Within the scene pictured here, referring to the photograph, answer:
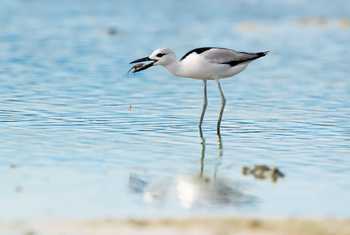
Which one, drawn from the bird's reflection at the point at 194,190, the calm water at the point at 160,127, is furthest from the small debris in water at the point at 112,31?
the bird's reflection at the point at 194,190

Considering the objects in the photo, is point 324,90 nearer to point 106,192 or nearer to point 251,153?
point 251,153

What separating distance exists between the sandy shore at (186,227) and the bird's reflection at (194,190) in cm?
90

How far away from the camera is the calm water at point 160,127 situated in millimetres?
11023

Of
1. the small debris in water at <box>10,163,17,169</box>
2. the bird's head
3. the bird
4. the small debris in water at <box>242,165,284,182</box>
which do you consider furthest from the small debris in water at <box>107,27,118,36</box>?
the small debris in water at <box>242,165,284,182</box>

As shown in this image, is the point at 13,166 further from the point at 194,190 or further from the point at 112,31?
the point at 112,31

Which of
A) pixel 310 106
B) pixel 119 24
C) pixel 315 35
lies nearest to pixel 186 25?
pixel 119 24

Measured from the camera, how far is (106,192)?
36.9ft

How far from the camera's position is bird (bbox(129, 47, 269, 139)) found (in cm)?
1548

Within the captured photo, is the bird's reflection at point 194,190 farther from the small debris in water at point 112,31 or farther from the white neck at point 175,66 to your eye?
the small debris in water at point 112,31

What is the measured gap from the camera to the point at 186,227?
31.6ft

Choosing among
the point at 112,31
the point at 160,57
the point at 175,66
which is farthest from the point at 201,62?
the point at 112,31

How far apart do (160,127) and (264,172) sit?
11.8ft

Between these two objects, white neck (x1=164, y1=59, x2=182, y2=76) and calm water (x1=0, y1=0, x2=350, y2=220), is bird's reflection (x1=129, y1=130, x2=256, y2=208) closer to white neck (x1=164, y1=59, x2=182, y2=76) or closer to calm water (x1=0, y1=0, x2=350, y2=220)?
calm water (x1=0, y1=0, x2=350, y2=220)

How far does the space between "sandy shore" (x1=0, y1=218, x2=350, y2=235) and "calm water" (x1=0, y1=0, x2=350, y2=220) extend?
0.38m
